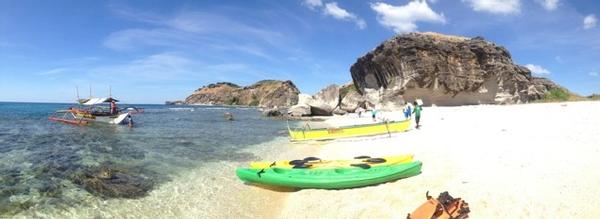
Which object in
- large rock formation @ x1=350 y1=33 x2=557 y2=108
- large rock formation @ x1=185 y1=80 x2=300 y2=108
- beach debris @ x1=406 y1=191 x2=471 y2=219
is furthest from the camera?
large rock formation @ x1=185 y1=80 x2=300 y2=108

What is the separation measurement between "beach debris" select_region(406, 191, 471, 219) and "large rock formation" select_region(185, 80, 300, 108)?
121622mm

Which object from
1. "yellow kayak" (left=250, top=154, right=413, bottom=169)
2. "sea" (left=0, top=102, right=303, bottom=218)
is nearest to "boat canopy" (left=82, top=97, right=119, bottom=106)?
"sea" (left=0, top=102, right=303, bottom=218)

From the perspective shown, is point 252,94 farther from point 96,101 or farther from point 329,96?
point 96,101

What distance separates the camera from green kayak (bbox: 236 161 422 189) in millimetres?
9312

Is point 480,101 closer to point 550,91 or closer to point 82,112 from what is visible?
point 550,91

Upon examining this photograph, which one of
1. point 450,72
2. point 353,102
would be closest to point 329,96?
point 353,102

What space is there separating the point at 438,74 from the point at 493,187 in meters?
47.7

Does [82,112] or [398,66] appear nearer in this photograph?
[82,112]

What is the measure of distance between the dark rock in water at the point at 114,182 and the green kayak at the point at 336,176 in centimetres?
349

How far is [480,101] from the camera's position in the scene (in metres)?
54.7

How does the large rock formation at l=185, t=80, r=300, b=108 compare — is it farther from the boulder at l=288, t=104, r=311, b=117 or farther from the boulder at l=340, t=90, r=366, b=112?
the boulder at l=288, t=104, r=311, b=117

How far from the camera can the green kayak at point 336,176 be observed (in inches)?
367

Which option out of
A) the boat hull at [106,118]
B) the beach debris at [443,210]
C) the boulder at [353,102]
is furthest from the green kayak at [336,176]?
the boulder at [353,102]

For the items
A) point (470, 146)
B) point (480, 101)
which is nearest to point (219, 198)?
point (470, 146)
